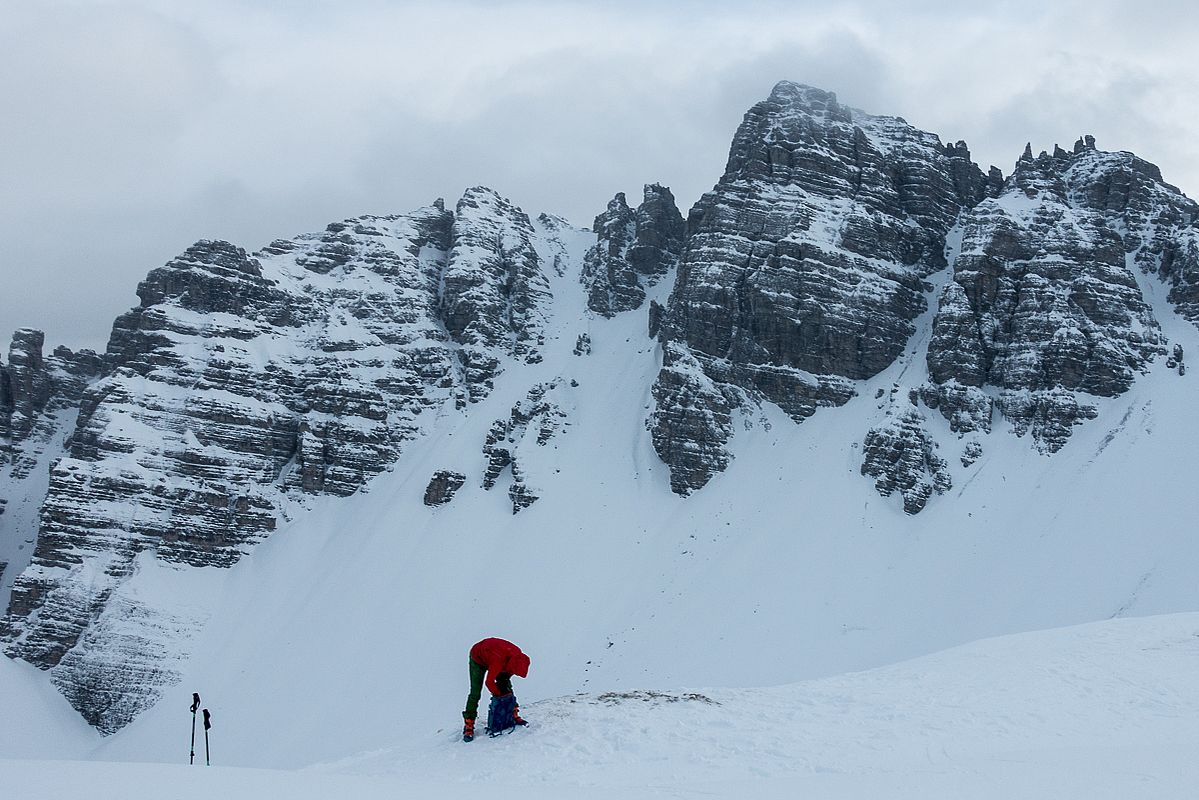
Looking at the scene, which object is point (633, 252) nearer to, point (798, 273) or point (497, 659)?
point (798, 273)

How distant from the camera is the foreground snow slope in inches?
356

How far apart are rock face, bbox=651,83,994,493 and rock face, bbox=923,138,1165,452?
837cm

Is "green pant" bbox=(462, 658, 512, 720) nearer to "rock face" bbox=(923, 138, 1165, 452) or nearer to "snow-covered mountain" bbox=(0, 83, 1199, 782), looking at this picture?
"snow-covered mountain" bbox=(0, 83, 1199, 782)

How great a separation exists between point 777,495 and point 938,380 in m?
21.4

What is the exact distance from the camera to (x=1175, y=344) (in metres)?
77.4

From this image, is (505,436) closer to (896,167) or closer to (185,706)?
(185,706)

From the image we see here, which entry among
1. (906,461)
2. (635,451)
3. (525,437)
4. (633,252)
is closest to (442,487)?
(525,437)

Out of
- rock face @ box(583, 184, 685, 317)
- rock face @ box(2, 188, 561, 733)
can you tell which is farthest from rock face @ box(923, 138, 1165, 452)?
rock face @ box(2, 188, 561, 733)

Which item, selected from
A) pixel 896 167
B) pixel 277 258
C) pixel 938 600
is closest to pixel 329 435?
pixel 277 258

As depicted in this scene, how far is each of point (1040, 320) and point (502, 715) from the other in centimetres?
8198

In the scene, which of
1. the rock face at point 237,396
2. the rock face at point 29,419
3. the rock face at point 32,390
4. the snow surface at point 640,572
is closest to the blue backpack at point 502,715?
the snow surface at point 640,572

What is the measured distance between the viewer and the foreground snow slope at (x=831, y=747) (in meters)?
9.05

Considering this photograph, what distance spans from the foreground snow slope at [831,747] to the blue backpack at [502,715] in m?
0.43

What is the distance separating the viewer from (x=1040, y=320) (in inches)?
3127
